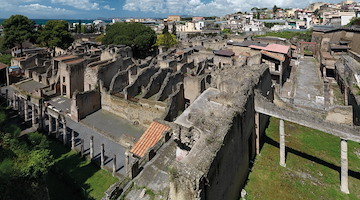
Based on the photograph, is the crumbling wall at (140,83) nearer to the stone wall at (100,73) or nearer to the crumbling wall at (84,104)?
the crumbling wall at (84,104)

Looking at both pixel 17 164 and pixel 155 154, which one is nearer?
pixel 17 164

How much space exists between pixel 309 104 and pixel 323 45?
116 ft

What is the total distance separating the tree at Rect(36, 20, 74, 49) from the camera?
54.0m

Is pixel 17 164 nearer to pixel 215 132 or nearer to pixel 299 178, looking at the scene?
pixel 215 132

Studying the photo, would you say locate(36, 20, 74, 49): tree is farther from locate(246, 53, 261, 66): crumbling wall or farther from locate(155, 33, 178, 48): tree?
locate(246, 53, 261, 66): crumbling wall

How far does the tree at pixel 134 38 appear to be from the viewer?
57300 mm

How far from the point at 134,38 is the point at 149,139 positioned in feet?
150

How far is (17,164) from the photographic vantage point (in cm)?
985

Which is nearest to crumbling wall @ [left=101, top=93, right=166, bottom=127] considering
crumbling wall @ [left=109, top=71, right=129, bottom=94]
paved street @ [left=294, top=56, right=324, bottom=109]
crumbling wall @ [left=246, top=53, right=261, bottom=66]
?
crumbling wall @ [left=109, top=71, right=129, bottom=94]

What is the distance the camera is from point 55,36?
5447 centimetres

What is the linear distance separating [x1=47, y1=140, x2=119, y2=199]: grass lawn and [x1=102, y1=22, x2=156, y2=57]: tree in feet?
133

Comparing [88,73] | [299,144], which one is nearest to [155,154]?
[299,144]

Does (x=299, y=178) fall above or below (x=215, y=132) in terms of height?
below

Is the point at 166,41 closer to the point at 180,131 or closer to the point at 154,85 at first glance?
the point at 154,85
